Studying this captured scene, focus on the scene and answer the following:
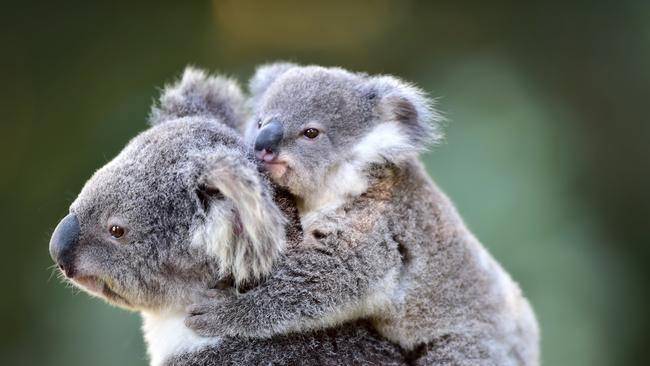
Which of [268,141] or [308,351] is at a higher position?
[268,141]

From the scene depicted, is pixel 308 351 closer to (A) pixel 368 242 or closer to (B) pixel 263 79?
(A) pixel 368 242

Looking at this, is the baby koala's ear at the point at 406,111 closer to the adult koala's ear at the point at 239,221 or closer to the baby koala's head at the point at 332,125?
the baby koala's head at the point at 332,125

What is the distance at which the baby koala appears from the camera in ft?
6.19

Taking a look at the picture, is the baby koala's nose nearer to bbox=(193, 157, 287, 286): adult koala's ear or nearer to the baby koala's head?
the baby koala's head

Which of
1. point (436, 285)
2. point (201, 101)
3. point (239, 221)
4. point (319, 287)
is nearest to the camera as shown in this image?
point (239, 221)

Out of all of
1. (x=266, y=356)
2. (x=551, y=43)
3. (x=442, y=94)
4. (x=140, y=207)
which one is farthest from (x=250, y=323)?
(x=551, y=43)

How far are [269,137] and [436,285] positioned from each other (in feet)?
2.37

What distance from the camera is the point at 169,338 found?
6.29 ft

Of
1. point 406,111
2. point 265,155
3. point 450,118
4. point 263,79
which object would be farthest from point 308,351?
point 450,118

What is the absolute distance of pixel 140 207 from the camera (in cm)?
183

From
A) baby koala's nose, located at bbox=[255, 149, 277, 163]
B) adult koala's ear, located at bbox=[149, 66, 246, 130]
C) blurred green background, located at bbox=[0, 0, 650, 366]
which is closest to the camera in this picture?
baby koala's nose, located at bbox=[255, 149, 277, 163]

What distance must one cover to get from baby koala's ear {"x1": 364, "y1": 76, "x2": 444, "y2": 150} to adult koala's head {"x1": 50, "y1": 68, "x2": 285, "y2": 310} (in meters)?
0.65

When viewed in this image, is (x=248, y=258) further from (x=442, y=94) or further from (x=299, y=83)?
(x=442, y=94)

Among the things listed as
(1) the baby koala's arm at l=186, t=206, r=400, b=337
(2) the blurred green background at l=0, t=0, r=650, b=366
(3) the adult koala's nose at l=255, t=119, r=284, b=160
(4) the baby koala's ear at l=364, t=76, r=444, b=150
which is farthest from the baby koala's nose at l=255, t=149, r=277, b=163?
(2) the blurred green background at l=0, t=0, r=650, b=366
